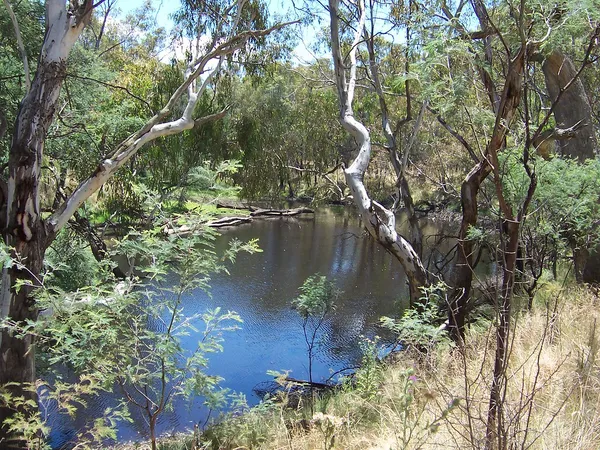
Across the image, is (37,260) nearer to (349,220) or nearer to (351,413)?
(351,413)

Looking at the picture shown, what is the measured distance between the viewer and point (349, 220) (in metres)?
17.0

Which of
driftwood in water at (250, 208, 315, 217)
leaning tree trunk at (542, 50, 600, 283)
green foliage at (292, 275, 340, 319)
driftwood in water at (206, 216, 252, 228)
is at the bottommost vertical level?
green foliage at (292, 275, 340, 319)

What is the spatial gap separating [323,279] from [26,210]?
343cm

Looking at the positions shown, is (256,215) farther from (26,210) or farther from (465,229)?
(26,210)

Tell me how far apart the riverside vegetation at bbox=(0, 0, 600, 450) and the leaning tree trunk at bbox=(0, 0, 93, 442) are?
1 centimetres

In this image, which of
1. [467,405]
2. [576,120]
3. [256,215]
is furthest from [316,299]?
[256,215]

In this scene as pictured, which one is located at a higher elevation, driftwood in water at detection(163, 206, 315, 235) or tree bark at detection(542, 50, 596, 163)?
tree bark at detection(542, 50, 596, 163)

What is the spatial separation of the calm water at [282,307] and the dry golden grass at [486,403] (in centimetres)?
110

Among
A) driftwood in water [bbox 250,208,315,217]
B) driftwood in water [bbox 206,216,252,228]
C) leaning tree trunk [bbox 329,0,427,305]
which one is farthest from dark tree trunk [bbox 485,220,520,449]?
driftwood in water [bbox 250,208,315,217]

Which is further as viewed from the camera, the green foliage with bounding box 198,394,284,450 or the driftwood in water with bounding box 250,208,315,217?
the driftwood in water with bounding box 250,208,315,217

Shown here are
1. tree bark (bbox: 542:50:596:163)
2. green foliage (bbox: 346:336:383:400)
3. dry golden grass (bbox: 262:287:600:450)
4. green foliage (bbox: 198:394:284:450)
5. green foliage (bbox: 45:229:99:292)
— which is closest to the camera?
dry golden grass (bbox: 262:287:600:450)

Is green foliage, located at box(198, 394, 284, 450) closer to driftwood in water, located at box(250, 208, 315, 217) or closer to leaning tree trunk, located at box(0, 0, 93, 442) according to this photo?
leaning tree trunk, located at box(0, 0, 93, 442)

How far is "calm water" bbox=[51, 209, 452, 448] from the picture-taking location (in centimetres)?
542

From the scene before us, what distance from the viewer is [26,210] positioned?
11.1 feet
